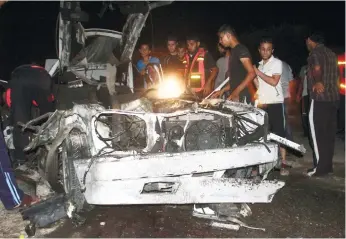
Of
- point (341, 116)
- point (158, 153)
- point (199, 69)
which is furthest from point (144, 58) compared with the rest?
point (341, 116)

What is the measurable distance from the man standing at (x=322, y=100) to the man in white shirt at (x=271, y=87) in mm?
427

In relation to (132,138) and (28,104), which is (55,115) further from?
(28,104)

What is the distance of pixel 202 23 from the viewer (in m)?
22.6

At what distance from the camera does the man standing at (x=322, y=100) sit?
15.9 ft

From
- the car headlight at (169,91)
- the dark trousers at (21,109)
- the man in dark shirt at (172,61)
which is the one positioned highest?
the man in dark shirt at (172,61)

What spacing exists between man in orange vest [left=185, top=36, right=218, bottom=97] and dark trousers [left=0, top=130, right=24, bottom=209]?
10.8 feet

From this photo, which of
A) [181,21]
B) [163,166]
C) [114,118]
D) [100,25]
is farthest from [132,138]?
[181,21]

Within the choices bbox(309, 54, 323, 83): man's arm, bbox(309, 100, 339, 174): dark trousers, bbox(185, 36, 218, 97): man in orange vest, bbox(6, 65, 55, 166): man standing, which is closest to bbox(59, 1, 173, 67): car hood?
bbox(6, 65, 55, 166): man standing

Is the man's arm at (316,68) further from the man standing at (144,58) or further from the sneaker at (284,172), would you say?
the man standing at (144,58)

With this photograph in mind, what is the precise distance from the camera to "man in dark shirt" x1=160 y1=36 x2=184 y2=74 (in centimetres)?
642

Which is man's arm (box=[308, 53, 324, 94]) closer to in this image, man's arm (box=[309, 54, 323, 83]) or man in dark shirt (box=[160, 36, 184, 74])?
man's arm (box=[309, 54, 323, 83])

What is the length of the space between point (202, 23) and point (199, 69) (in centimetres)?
1735

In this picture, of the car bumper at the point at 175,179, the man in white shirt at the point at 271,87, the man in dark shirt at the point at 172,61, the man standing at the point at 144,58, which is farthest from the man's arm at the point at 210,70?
the car bumper at the point at 175,179

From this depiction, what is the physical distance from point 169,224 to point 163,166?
721 mm
